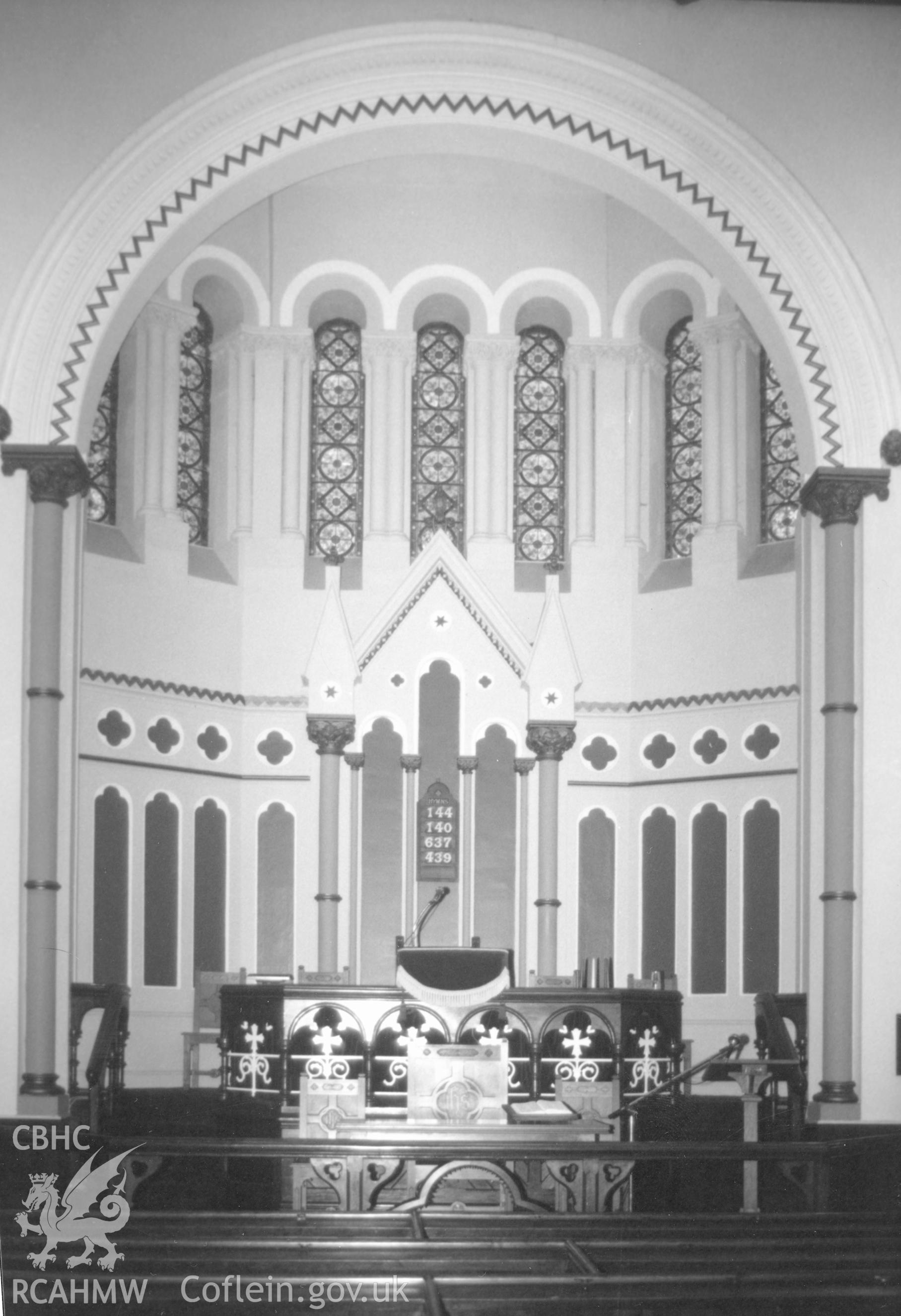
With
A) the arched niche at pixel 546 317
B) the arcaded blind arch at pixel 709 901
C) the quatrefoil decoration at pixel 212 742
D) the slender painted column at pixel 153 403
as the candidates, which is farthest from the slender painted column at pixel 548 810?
the slender painted column at pixel 153 403

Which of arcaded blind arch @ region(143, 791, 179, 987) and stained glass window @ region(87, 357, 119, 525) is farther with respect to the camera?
stained glass window @ region(87, 357, 119, 525)

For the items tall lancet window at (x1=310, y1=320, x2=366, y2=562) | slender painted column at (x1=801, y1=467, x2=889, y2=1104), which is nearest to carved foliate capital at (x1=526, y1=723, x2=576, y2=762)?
tall lancet window at (x1=310, y1=320, x2=366, y2=562)

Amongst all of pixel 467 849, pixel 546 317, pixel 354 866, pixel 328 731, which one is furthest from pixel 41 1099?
pixel 546 317

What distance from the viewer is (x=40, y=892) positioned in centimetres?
1096

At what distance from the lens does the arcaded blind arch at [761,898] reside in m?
14.8

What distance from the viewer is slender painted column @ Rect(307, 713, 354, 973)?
15.0 m

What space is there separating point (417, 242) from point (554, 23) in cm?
434

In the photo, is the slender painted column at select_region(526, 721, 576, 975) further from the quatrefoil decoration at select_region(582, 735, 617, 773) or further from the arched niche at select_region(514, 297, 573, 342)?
the arched niche at select_region(514, 297, 573, 342)

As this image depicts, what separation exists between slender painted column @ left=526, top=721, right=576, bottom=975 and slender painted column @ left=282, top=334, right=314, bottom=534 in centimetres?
279

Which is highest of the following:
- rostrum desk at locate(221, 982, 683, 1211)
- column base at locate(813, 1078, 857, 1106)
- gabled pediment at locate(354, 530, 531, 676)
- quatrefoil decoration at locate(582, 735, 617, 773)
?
gabled pediment at locate(354, 530, 531, 676)

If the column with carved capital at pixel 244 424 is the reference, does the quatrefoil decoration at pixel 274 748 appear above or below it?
below

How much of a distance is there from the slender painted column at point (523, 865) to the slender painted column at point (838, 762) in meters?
4.39

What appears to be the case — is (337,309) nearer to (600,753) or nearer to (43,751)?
(600,753)

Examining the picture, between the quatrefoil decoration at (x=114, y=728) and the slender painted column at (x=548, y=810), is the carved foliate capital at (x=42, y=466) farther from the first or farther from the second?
the slender painted column at (x=548, y=810)
